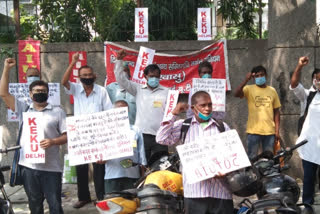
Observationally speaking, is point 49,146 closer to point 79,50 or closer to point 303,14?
point 79,50


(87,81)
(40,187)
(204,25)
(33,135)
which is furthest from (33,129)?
(204,25)

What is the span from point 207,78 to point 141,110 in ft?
3.14

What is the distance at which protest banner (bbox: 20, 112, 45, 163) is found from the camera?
13.5ft

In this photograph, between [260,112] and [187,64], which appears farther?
[187,64]

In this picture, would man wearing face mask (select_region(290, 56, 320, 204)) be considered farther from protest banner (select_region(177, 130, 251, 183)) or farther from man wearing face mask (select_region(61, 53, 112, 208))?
man wearing face mask (select_region(61, 53, 112, 208))

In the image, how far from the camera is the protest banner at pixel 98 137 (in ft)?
13.3

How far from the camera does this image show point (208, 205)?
3.28m

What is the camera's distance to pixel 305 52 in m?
6.65

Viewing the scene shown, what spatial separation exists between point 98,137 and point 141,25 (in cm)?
338

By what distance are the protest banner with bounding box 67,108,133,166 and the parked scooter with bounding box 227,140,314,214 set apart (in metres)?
1.27

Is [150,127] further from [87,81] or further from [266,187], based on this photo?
[266,187]

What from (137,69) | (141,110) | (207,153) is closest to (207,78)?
(141,110)

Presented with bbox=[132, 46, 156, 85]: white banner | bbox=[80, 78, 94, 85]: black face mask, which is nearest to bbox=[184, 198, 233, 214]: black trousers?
bbox=[80, 78, 94, 85]: black face mask

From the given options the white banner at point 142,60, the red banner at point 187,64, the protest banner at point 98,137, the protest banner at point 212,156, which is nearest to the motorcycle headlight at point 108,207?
the protest banner at point 212,156
